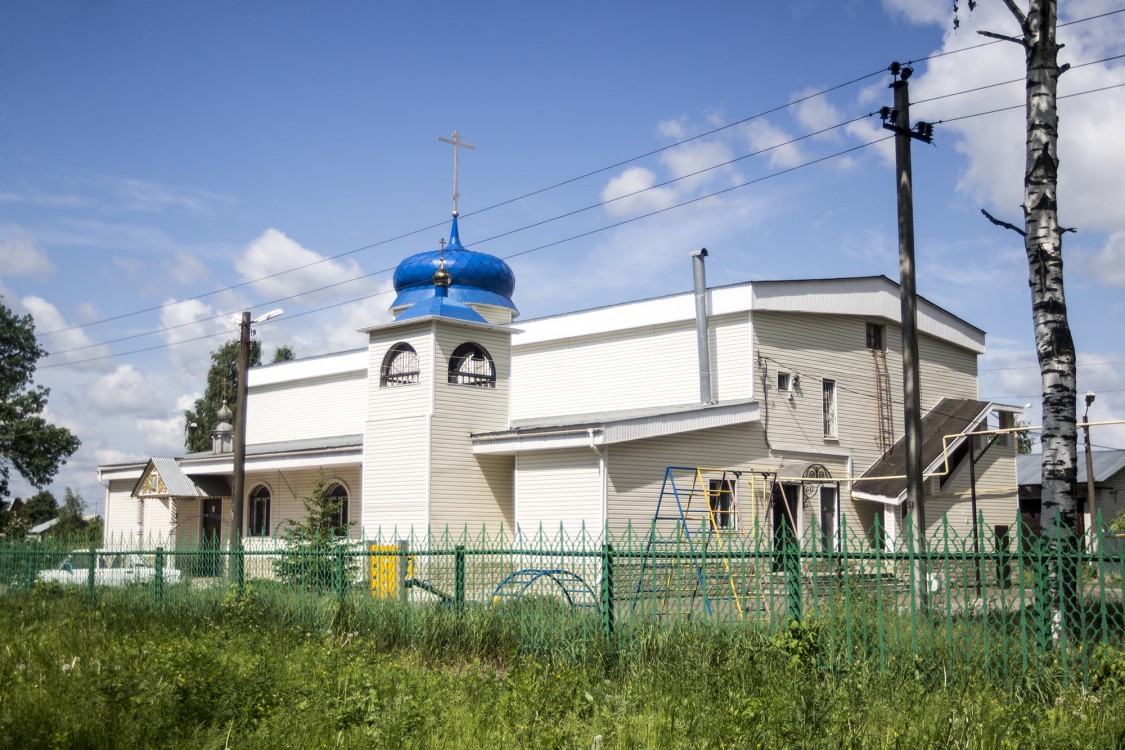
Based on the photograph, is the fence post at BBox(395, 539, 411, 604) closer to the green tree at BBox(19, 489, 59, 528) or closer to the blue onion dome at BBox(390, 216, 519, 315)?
the blue onion dome at BBox(390, 216, 519, 315)

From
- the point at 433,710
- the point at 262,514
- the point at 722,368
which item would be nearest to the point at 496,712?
the point at 433,710

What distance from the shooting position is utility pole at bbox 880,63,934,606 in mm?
15359

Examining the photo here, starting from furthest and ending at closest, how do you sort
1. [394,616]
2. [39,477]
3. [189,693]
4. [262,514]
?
[39,477] < [262,514] < [394,616] < [189,693]

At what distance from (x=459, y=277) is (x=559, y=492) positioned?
8.51 metres

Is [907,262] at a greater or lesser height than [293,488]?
greater

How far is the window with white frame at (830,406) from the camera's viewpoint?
25.4m

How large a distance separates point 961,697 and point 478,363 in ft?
54.1

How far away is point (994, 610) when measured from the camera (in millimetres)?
8070

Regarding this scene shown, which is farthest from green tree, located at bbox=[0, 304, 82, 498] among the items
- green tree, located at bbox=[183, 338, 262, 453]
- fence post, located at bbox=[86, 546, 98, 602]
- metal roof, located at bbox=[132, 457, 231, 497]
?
fence post, located at bbox=[86, 546, 98, 602]

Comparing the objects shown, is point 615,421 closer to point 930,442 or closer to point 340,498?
point 340,498

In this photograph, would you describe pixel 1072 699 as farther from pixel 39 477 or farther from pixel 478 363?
pixel 39 477

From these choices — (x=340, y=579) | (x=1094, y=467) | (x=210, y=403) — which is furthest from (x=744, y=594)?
(x=210, y=403)

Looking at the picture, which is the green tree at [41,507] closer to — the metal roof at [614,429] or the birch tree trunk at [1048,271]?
the metal roof at [614,429]

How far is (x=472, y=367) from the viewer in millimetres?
22703
